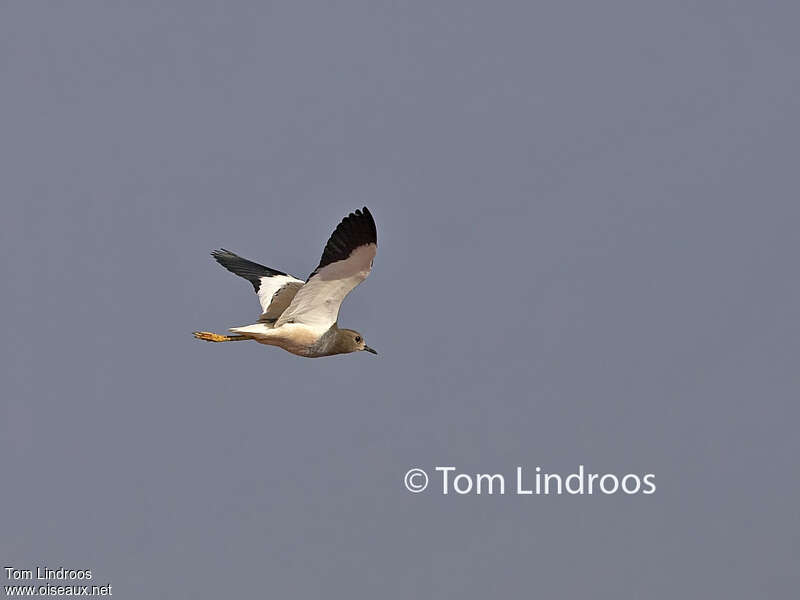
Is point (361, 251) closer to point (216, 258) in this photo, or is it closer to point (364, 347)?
point (364, 347)

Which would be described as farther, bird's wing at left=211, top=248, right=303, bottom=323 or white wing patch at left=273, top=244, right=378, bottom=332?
bird's wing at left=211, top=248, right=303, bottom=323

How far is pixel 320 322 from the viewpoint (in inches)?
1449

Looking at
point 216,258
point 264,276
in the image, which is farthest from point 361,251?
point 216,258

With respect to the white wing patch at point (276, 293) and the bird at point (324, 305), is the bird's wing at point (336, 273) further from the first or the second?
the white wing patch at point (276, 293)

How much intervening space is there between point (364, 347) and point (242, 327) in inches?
149

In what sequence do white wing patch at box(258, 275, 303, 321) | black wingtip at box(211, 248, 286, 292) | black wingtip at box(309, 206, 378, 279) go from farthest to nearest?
black wingtip at box(211, 248, 286, 292), white wing patch at box(258, 275, 303, 321), black wingtip at box(309, 206, 378, 279)

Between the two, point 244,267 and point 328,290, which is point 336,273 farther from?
point 244,267

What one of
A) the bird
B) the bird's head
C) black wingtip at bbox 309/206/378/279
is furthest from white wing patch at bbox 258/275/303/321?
black wingtip at bbox 309/206/378/279

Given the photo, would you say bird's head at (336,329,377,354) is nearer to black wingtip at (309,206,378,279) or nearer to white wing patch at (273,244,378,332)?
white wing patch at (273,244,378,332)

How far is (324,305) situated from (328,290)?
2.53 ft

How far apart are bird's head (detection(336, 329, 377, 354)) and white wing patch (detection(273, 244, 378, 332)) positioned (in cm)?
91

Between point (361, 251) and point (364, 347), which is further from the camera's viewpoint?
point (364, 347)

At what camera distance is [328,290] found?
35938 millimetres

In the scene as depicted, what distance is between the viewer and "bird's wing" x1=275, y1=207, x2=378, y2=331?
3409 cm
